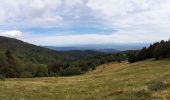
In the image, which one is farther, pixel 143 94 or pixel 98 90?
pixel 98 90

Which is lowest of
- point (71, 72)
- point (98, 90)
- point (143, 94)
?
point (71, 72)

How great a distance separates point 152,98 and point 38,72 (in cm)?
12252

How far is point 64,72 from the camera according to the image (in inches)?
5349

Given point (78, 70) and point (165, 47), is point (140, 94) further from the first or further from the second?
point (78, 70)

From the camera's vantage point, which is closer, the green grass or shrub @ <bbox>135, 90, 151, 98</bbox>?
shrub @ <bbox>135, 90, 151, 98</bbox>

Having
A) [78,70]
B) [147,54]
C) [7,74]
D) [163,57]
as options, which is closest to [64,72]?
[78,70]

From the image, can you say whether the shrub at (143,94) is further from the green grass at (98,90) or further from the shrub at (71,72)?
the shrub at (71,72)

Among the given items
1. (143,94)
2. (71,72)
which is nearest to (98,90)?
(143,94)

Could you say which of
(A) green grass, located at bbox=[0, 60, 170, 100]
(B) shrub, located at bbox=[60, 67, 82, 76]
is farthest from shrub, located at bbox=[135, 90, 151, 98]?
(B) shrub, located at bbox=[60, 67, 82, 76]

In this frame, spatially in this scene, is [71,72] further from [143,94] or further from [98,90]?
[143,94]

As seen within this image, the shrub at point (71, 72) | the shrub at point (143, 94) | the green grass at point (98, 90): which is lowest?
the shrub at point (71, 72)

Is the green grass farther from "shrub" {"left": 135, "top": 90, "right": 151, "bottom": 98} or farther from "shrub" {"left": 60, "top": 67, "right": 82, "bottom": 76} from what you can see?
"shrub" {"left": 60, "top": 67, "right": 82, "bottom": 76}

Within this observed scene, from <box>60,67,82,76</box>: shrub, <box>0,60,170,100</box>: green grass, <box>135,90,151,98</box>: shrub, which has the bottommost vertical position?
<box>60,67,82,76</box>: shrub

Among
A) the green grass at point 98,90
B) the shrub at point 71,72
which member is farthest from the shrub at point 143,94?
the shrub at point 71,72
